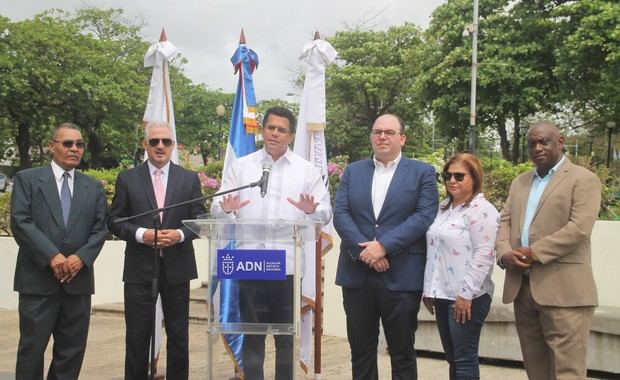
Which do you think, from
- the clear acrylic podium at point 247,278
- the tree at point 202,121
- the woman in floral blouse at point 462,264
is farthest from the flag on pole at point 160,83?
the tree at point 202,121

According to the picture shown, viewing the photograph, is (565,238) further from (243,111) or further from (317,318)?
(243,111)

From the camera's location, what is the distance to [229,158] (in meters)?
6.28

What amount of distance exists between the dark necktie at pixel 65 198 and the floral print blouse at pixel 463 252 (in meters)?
2.35

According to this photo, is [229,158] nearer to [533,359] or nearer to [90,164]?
[533,359]

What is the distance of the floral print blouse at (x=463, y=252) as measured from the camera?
13.0 ft

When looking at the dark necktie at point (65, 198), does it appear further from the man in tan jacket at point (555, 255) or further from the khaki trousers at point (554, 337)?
the khaki trousers at point (554, 337)

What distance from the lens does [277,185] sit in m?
4.48

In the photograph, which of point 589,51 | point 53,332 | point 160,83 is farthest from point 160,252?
point 589,51

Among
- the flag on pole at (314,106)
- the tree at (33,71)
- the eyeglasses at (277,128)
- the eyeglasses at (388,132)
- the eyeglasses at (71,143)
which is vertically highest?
the tree at (33,71)

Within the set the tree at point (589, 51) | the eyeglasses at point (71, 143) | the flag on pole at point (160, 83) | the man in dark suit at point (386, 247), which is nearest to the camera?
the man in dark suit at point (386, 247)

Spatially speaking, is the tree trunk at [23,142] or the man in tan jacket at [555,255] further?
the tree trunk at [23,142]

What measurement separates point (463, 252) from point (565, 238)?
0.59 meters

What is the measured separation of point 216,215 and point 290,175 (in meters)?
0.60

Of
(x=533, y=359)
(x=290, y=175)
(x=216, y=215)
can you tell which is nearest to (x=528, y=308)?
(x=533, y=359)
